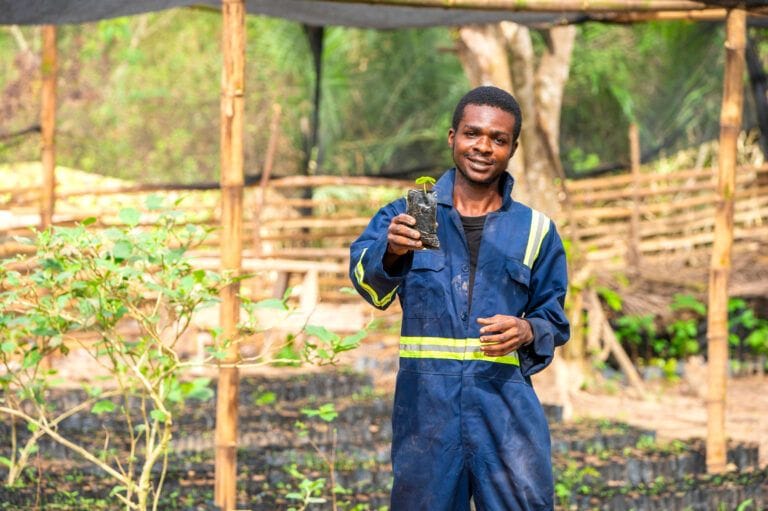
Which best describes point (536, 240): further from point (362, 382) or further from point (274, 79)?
point (274, 79)

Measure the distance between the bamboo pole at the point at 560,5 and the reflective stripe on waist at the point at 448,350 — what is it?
206 centimetres

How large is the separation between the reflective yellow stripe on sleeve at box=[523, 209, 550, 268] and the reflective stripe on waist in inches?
9.2

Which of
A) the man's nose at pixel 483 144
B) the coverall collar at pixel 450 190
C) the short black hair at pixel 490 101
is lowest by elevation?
the coverall collar at pixel 450 190

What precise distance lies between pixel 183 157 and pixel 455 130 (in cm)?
1933

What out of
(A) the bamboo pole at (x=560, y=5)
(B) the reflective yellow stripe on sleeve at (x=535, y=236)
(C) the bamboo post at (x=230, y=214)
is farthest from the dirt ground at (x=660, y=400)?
(B) the reflective yellow stripe on sleeve at (x=535, y=236)

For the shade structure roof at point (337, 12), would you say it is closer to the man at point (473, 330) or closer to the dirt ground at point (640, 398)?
the man at point (473, 330)

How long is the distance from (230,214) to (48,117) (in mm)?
3747

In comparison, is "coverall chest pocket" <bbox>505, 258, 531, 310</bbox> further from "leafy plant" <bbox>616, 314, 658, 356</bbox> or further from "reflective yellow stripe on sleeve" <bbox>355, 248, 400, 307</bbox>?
"leafy plant" <bbox>616, 314, 658, 356</bbox>

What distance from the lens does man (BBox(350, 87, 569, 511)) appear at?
2.74 meters

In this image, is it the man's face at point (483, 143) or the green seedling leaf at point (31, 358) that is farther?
the green seedling leaf at point (31, 358)

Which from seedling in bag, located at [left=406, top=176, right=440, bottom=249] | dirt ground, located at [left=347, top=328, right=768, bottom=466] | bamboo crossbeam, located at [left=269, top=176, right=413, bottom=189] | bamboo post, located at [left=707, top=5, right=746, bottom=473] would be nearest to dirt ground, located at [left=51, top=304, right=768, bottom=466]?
dirt ground, located at [left=347, top=328, right=768, bottom=466]

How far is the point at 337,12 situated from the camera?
17.4ft

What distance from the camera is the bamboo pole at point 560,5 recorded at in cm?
459

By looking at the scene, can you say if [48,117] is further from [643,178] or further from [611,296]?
[643,178]
